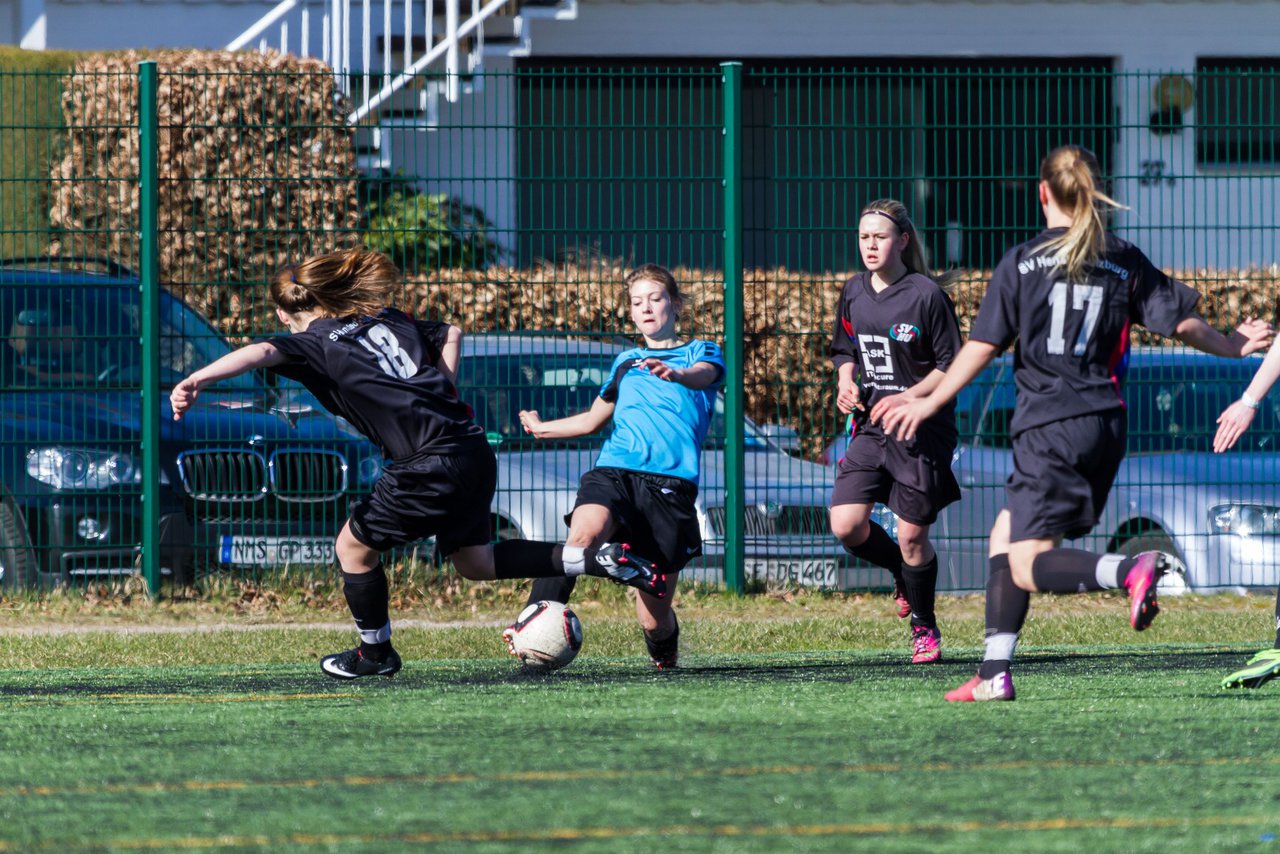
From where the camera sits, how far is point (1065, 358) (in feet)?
18.5

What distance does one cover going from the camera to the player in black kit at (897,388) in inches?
285

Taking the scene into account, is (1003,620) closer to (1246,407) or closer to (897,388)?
(1246,407)

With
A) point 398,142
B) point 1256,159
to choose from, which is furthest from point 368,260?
point 1256,159

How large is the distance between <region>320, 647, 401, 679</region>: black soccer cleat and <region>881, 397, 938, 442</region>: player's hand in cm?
205

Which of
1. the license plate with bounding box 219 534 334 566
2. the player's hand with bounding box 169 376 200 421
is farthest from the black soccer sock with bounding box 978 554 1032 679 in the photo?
the license plate with bounding box 219 534 334 566

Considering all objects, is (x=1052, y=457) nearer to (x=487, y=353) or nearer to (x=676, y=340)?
(x=676, y=340)

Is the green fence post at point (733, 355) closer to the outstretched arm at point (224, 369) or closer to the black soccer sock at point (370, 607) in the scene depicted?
the black soccer sock at point (370, 607)

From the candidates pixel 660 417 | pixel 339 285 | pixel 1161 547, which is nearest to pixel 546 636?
pixel 660 417

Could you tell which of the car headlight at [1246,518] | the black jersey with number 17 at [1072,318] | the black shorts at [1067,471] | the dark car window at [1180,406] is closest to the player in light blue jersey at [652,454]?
the black jersey with number 17 at [1072,318]

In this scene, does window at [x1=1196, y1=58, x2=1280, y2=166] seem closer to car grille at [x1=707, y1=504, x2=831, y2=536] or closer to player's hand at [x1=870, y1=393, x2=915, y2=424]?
car grille at [x1=707, y1=504, x2=831, y2=536]

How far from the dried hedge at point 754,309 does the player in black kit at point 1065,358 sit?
12.6 ft

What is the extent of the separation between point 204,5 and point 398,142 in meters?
7.66

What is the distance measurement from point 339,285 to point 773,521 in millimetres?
3755

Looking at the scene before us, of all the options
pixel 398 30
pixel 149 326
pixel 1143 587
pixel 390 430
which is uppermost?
pixel 398 30
